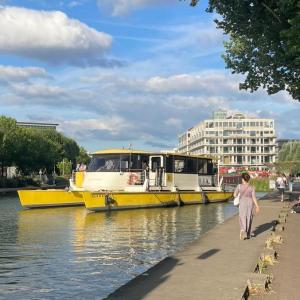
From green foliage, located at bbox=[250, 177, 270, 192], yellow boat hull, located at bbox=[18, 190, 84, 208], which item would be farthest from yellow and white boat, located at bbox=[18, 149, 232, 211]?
green foliage, located at bbox=[250, 177, 270, 192]

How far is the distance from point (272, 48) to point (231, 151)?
168 metres

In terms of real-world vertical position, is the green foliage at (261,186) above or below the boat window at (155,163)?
below

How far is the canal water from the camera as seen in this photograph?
10797 mm

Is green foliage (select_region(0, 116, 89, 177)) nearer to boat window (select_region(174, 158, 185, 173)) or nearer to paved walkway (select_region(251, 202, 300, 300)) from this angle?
boat window (select_region(174, 158, 185, 173))

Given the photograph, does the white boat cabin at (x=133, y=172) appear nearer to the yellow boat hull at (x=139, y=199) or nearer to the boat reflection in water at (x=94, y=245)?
the yellow boat hull at (x=139, y=199)

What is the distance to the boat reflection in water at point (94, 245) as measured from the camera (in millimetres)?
11008

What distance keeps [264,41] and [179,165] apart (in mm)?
13371

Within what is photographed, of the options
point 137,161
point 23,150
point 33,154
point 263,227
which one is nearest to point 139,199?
point 137,161

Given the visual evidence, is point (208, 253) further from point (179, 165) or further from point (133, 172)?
point (179, 165)

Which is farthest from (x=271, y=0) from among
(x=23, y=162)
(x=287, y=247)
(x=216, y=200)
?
(x=23, y=162)

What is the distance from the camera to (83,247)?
16406 millimetres

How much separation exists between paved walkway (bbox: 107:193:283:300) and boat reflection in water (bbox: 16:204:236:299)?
102 cm

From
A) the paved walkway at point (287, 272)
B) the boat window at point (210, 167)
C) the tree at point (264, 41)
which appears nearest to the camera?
the paved walkway at point (287, 272)

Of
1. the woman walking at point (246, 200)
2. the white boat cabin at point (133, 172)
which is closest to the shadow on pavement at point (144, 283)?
the woman walking at point (246, 200)
